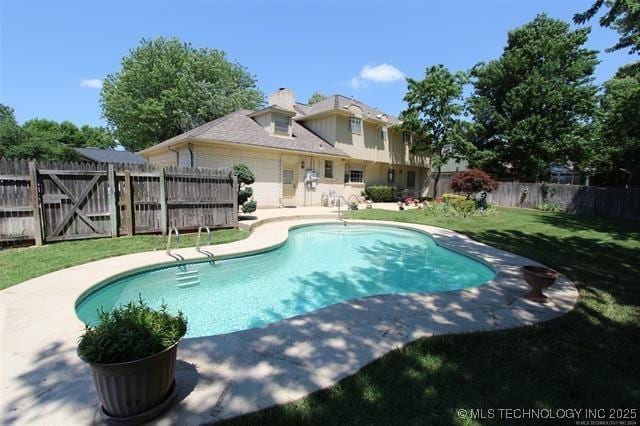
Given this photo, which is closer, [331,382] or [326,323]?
[331,382]

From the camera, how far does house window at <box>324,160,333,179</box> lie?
1816 cm

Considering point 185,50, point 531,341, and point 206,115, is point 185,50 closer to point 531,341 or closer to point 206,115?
point 206,115

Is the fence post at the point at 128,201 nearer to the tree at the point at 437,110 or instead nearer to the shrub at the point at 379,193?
the shrub at the point at 379,193

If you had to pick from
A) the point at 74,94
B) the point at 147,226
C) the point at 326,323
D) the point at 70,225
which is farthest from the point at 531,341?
the point at 74,94

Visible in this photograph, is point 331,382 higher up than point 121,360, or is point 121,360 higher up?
point 121,360

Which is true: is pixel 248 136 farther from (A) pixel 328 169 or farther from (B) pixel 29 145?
(B) pixel 29 145

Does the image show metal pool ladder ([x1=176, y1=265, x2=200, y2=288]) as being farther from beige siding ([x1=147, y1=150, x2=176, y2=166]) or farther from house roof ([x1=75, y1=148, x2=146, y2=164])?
house roof ([x1=75, y1=148, x2=146, y2=164])

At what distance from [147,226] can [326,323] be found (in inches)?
286

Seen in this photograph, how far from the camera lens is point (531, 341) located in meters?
3.20

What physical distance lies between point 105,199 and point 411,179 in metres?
22.7

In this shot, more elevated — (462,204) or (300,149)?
(300,149)

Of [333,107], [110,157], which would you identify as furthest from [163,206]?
[110,157]

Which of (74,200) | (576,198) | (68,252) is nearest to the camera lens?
(68,252)

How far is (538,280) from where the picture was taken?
4246mm
